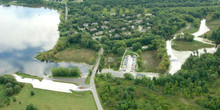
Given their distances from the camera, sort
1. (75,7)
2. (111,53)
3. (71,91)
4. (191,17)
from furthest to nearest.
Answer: (75,7) → (191,17) → (111,53) → (71,91)

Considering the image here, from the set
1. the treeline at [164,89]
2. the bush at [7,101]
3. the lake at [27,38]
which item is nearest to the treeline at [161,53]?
the treeline at [164,89]

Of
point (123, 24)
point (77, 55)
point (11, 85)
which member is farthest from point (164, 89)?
point (123, 24)

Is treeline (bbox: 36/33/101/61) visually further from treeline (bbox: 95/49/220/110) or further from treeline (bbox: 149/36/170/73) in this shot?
treeline (bbox: 95/49/220/110)

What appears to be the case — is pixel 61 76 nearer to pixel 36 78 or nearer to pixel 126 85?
pixel 36 78

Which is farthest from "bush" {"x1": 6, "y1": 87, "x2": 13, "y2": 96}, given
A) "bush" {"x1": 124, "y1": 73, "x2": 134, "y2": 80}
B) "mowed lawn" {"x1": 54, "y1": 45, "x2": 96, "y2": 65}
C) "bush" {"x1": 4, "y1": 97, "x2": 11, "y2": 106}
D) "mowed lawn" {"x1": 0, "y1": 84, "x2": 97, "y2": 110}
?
"bush" {"x1": 124, "y1": 73, "x2": 134, "y2": 80}

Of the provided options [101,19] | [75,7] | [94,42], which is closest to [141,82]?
[94,42]

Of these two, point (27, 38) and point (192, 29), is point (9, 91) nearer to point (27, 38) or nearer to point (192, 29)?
point (27, 38)

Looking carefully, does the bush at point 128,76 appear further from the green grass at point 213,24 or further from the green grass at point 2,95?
the green grass at point 213,24

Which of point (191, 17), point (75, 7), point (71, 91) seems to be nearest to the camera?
point (71, 91)

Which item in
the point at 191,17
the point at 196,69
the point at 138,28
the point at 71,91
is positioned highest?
the point at 191,17
